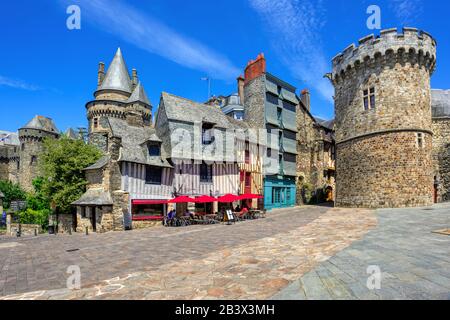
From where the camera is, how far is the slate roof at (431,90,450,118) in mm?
21883

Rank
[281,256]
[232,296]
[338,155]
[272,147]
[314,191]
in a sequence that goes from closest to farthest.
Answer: [232,296] < [281,256] < [338,155] < [272,147] < [314,191]

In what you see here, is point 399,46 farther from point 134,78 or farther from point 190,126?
point 134,78

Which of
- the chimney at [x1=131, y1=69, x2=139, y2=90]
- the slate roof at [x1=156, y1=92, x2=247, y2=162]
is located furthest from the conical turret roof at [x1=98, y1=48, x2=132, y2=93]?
the slate roof at [x1=156, y1=92, x2=247, y2=162]

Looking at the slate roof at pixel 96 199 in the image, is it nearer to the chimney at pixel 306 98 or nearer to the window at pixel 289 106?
the window at pixel 289 106

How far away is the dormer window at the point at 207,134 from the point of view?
20147 millimetres

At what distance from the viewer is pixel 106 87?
36906 mm

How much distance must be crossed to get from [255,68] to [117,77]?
74.4ft

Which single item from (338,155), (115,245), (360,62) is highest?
(360,62)

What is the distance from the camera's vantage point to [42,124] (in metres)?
47.1

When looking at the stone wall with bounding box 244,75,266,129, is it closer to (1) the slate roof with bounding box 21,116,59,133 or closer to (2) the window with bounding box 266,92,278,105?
(2) the window with bounding box 266,92,278,105

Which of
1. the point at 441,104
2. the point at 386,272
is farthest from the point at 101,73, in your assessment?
the point at 386,272
